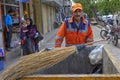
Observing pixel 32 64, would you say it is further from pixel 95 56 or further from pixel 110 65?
pixel 95 56

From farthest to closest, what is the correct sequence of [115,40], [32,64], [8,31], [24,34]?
[115,40]
[8,31]
[24,34]
[32,64]

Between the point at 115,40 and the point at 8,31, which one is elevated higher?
the point at 8,31

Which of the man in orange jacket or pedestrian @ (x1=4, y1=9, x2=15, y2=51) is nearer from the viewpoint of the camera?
the man in orange jacket

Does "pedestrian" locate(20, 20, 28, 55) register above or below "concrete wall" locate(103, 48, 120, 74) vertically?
below

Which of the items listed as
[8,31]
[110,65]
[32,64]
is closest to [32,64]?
[32,64]

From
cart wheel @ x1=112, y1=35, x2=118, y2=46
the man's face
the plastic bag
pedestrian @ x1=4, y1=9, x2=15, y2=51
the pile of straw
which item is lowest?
cart wheel @ x1=112, y1=35, x2=118, y2=46

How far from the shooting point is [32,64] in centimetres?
336

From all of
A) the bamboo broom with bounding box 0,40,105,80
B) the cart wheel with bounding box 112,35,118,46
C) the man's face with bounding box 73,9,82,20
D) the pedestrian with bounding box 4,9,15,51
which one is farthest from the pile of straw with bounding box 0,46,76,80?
the cart wheel with bounding box 112,35,118,46

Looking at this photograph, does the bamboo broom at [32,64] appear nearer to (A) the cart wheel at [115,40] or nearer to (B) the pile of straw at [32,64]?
(B) the pile of straw at [32,64]

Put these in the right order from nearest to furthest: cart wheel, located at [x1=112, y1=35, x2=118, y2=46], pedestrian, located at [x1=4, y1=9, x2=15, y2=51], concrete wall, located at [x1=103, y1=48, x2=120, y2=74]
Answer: concrete wall, located at [x1=103, y1=48, x2=120, y2=74], pedestrian, located at [x1=4, y1=9, x2=15, y2=51], cart wheel, located at [x1=112, y1=35, x2=118, y2=46]

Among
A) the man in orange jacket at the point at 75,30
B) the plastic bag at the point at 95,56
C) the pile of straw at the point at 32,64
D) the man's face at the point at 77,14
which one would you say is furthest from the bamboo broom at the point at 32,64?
the man in orange jacket at the point at 75,30

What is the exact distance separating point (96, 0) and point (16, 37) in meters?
34.1

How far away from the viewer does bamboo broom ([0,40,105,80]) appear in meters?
3.18

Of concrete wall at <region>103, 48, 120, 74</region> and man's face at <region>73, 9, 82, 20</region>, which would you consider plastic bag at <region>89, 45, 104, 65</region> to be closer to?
concrete wall at <region>103, 48, 120, 74</region>
